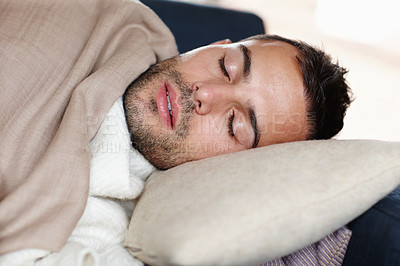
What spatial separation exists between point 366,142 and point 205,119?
16.4 inches

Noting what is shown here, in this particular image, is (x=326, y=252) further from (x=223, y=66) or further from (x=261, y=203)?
(x=223, y=66)

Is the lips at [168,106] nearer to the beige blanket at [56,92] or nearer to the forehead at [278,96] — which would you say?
the beige blanket at [56,92]

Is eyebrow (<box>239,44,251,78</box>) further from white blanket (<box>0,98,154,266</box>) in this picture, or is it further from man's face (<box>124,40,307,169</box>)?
white blanket (<box>0,98,154,266</box>)

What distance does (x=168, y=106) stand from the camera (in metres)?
1.01

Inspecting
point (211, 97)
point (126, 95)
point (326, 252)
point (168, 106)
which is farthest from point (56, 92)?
point (326, 252)

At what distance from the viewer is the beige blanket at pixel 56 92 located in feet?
2.35

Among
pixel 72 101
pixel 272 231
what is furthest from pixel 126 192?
pixel 272 231

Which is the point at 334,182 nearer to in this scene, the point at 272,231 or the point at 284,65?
the point at 272,231

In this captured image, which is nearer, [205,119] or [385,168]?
[385,168]

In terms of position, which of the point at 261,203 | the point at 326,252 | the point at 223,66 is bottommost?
the point at 326,252

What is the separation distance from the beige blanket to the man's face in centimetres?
12

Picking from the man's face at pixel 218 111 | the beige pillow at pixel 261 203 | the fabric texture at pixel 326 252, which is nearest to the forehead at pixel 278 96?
the man's face at pixel 218 111

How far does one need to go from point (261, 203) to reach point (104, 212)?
15.5 inches

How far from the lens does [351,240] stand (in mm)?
792
